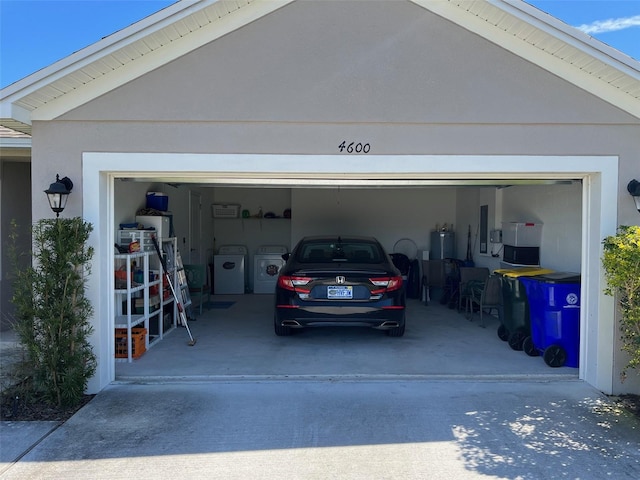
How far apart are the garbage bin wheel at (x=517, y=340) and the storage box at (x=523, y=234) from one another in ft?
6.41

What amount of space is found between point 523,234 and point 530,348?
2.41m

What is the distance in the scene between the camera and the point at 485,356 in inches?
237

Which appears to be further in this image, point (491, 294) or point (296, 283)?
point (491, 294)

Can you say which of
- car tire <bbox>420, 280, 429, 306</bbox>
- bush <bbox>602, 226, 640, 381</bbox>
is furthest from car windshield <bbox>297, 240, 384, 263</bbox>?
car tire <bbox>420, 280, 429, 306</bbox>

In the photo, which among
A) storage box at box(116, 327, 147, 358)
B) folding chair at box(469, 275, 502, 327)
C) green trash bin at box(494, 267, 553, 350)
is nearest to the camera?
storage box at box(116, 327, 147, 358)

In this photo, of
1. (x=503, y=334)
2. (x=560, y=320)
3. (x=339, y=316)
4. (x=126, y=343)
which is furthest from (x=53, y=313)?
(x=503, y=334)

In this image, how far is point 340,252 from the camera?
6.91 m

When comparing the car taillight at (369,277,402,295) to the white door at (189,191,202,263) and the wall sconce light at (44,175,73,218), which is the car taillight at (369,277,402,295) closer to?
the wall sconce light at (44,175,73,218)

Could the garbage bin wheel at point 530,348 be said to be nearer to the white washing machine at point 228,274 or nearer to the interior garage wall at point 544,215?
the interior garage wall at point 544,215

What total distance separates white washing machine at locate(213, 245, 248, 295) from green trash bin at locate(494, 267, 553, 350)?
21.2 feet

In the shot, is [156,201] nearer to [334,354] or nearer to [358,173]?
[334,354]

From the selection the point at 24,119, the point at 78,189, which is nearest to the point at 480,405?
the point at 78,189

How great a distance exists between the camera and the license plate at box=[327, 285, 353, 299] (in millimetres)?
6078

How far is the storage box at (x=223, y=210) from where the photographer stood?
1212cm
